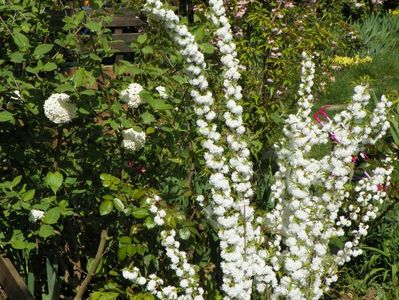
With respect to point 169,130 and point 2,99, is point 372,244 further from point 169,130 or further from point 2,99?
point 2,99

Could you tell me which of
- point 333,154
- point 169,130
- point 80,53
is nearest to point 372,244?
Result: point 333,154

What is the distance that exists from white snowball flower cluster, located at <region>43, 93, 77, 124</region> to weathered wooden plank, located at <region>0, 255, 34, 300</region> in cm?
87

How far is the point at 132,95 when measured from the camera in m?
2.41

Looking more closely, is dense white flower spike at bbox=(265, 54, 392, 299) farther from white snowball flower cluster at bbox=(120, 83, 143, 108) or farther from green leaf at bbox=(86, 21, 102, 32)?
green leaf at bbox=(86, 21, 102, 32)

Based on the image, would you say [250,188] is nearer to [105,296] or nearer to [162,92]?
[162,92]

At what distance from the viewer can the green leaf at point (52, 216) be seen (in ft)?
8.20

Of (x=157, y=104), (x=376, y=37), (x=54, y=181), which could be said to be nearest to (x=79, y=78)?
(x=157, y=104)

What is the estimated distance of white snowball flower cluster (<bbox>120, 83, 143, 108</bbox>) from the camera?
7.92 feet

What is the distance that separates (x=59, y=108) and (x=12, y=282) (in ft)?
3.32

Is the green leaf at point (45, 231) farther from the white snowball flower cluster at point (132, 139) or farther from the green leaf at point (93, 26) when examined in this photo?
the green leaf at point (93, 26)

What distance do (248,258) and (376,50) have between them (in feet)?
22.2

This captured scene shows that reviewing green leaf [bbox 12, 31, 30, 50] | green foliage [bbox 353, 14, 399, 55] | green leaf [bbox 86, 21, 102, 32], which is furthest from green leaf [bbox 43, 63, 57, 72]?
green foliage [bbox 353, 14, 399, 55]

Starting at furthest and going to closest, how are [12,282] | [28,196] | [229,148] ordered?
[12,282] < [28,196] < [229,148]

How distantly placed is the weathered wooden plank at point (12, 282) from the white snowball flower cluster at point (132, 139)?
841mm
